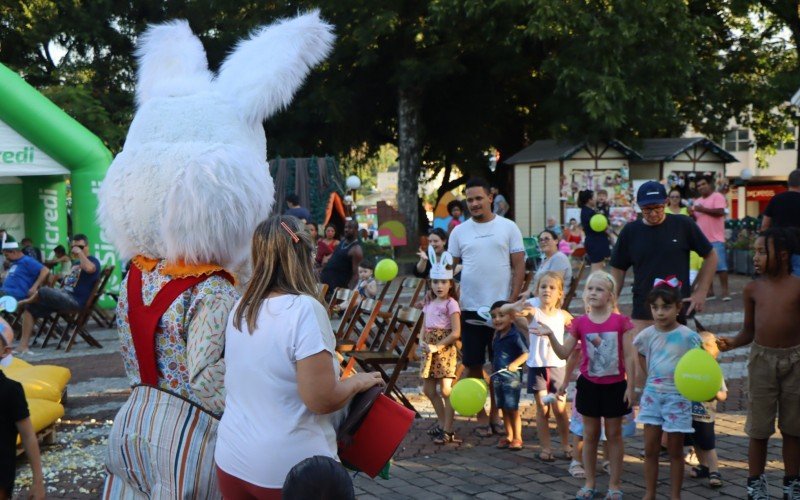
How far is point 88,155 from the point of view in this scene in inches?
597

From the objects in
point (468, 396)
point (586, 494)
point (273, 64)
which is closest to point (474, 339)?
point (468, 396)

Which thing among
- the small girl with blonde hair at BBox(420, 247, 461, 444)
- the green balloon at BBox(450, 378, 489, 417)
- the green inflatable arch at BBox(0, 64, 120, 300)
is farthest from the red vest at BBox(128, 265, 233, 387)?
the green inflatable arch at BBox(0, 64, 120, 300)

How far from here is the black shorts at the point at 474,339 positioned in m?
7.00

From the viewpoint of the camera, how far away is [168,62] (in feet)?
13.8

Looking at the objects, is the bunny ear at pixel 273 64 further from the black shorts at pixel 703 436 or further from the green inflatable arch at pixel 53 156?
the green inflatable arch at pixel 53 156

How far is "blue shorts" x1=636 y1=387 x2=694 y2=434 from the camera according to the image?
16.6 feet

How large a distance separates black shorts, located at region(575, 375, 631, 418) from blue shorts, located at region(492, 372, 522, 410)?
1.17 m

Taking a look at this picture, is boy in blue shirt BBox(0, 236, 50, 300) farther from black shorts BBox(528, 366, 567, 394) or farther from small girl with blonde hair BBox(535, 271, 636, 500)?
small girl with blonde hair BBox(535, 271, 636, 500)

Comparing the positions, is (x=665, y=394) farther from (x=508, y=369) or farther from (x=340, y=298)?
(x=340, y=298)

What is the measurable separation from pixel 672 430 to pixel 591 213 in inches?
331

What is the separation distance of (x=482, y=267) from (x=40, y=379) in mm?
3704

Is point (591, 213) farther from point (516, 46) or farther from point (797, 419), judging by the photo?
point (516, 46)

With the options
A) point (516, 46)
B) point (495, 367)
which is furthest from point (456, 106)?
point (495, 367)

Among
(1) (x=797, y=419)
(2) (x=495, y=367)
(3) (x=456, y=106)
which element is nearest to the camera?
(1) (x=797, y=419)
